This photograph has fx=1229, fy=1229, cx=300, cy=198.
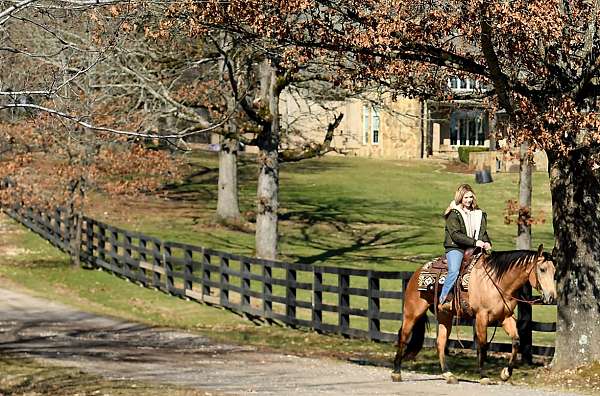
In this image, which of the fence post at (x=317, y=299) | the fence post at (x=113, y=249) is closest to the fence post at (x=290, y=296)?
the fence post at (x=317, y=299)

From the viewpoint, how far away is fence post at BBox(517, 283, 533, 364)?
18250 millimetres

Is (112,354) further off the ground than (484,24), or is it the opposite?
(484,24)

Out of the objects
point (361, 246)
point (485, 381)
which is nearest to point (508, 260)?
point (485, 381)

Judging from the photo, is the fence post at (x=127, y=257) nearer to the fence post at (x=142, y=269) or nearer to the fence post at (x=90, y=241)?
the fence post at (x=142, y=269)

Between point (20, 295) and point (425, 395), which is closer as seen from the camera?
point (425, 395)

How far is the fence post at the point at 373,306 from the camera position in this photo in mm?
21578

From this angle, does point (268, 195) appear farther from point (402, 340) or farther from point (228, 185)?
point (402, 340)

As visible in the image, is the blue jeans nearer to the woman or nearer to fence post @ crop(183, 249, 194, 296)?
the woman

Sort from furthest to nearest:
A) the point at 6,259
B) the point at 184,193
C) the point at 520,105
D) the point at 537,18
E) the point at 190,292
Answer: the point at 184,193, the point at 6,259, the point at 190,292, the point at 520,105, the point at 537,18

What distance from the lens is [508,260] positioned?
1642 centimetres

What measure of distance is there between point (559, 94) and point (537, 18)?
1.76 m

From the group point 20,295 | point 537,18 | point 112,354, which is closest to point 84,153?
point 20,295

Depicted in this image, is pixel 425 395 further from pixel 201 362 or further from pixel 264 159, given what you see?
pixel 264 159

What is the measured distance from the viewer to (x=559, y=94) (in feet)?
53.8
